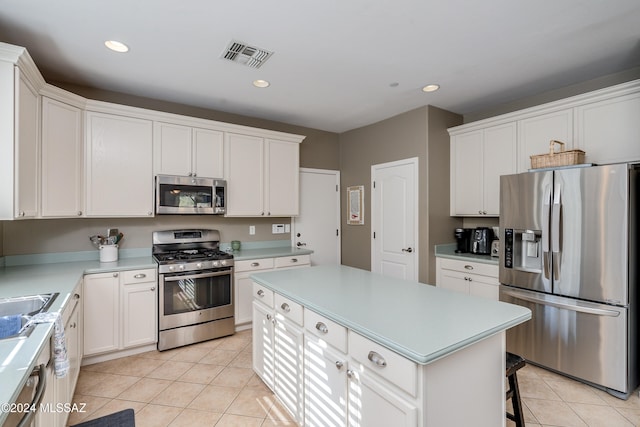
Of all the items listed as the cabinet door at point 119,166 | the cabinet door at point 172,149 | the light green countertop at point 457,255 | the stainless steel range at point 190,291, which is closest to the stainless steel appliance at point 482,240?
the light green countertop at point 457,255

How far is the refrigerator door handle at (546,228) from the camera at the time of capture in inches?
102

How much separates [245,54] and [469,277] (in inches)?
122

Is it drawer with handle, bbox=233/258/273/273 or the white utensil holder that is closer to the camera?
the white utensil holder

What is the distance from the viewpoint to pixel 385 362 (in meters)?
1.29

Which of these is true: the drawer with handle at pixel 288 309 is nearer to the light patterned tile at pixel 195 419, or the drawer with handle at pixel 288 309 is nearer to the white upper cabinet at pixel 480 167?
the light patterned tile at pixel 195 419

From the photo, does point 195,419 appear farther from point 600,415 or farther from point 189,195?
point 600,415

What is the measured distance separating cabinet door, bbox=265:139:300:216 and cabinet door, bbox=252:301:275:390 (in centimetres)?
175

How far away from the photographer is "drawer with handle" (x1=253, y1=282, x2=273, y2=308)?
7.36 feet

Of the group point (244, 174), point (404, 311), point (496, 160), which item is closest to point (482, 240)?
point (496, 160)

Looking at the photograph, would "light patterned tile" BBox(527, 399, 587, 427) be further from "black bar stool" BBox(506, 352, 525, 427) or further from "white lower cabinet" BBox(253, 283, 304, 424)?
"white lower cabinet" BBox(253, 283, 304, 424)

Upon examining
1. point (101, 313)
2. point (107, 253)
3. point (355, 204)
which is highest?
point (355, 204)

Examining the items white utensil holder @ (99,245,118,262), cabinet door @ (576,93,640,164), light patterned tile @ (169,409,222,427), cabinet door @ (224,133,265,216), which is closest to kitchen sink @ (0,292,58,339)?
light patterned tile @ (169,409,222,427)

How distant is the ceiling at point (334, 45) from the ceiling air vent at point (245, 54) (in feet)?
0.18

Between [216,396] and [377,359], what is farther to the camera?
[216,396]
